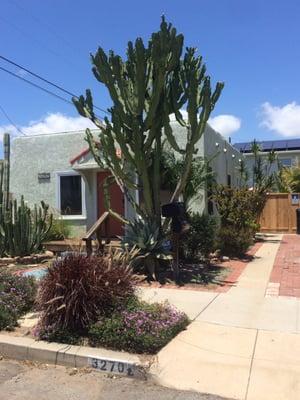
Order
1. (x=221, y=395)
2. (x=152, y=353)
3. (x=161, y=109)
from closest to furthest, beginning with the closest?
Answer: (x=221, y=395), (x=152, y=353), (x=161, y=109)

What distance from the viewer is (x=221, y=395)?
457 centimetres

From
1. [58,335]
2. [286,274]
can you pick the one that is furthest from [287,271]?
[58,335]

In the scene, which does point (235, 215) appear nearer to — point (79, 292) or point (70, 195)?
point (70, 195)

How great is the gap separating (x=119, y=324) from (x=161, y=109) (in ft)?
18.5

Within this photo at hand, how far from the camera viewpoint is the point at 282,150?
3934 centimetres

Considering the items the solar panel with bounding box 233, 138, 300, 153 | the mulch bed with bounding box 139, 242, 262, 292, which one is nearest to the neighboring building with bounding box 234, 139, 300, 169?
the solar panel with bounding box 233, 138, 300, 153

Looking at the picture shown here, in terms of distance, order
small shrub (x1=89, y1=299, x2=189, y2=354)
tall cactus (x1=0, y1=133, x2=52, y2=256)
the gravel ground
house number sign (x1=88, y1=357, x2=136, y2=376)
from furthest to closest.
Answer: tall cactus (x1=0, y1=133, x2=52, y2=256) < small shrub (x1=89, y1=299, x2=189, y2=354) < house number sign (x1=88, y1=357, x2=136, y2=376) < the gravel ground

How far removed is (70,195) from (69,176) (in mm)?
618

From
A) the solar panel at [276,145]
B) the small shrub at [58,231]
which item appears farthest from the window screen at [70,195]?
the solar panel at [276,145]

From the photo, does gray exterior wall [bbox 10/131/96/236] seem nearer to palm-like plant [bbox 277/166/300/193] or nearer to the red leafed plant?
the red leafed plant

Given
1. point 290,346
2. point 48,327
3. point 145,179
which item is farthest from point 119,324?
point 145,179

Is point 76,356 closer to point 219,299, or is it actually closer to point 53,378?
point 53,378

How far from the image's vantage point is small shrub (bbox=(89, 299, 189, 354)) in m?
5.58

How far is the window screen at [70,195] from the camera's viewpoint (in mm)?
15125
